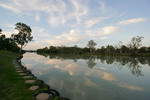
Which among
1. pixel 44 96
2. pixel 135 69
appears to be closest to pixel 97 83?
pixel 44 96

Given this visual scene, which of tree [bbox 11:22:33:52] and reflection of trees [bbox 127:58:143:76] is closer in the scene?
reflection of trees [bbox 127:58:143:76]

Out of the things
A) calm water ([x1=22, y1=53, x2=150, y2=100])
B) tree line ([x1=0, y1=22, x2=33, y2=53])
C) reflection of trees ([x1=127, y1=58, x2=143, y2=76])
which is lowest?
reflection of trees ([x1=127, y1=58, x2=143, y2=76])

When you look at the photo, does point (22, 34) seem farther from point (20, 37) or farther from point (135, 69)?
point (135, 69)

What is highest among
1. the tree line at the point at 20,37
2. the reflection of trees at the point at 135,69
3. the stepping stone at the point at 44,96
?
the tree line at the point at 20,37

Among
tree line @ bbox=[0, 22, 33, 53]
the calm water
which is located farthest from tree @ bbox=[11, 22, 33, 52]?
the calm water

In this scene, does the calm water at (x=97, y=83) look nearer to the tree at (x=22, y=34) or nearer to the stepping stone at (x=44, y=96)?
the stepping stone at (x=44, y=96)

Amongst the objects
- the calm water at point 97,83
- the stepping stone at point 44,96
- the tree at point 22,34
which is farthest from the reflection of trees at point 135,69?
the tree at point 22,34

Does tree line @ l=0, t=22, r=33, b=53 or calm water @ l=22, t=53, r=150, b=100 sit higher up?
tree line @ l=0, t=22, r=33, b=53

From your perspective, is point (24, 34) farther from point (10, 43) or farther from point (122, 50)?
point (122, 50)

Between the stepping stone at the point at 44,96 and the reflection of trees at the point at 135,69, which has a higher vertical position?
the stepping stone at the point at 44,96

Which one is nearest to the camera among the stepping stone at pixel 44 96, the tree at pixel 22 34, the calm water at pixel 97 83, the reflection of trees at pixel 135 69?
the stepping stone at pixel 44 96

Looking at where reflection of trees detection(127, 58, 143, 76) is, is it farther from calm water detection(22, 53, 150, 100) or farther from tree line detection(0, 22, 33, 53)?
tree line detection(0, 22, 33, 53)

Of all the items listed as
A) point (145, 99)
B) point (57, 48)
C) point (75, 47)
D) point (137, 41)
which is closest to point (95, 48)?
point (75, 47)

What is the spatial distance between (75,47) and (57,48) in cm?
2164
